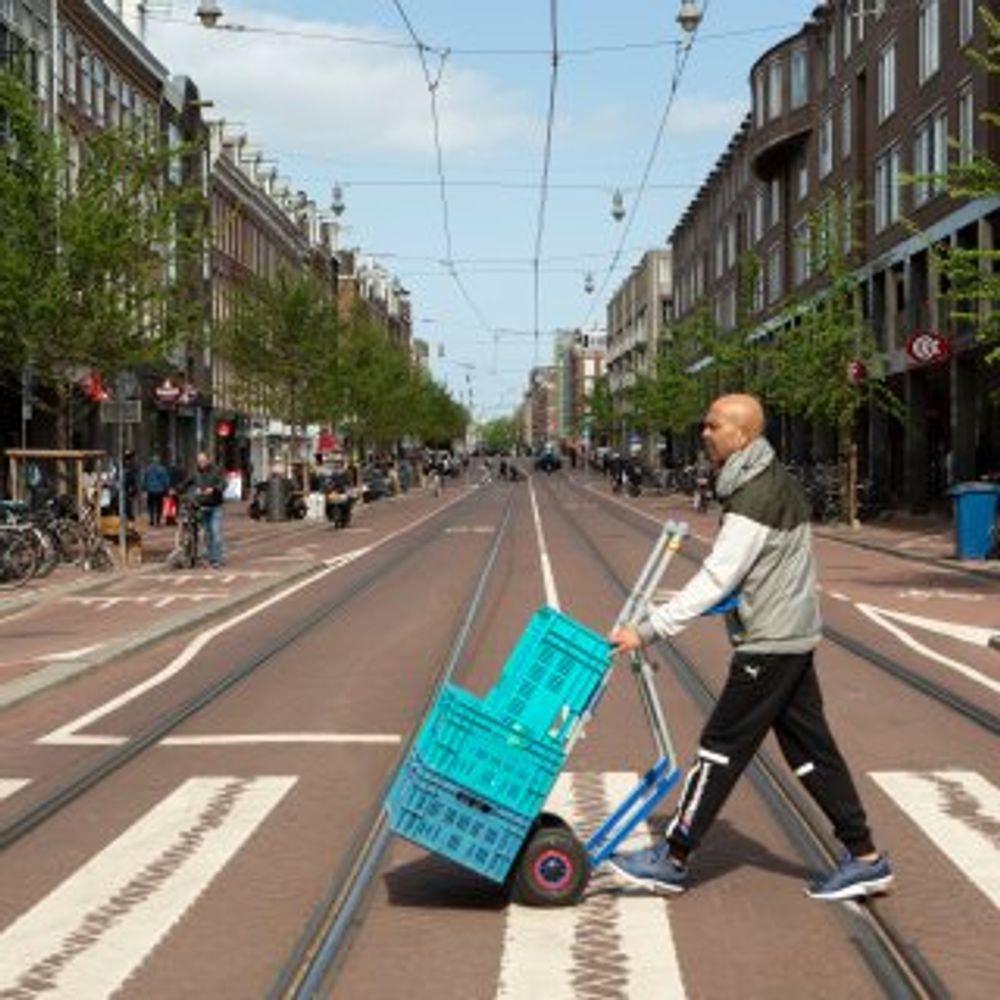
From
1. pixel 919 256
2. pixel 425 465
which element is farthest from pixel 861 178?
pixel 425 465

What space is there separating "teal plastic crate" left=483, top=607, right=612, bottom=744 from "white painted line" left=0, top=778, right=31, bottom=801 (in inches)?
134

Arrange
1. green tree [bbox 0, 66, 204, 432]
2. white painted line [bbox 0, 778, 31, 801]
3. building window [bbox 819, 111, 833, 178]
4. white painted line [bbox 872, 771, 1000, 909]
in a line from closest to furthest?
white painted line [bbox 872, 771, 1000, 909] → white painted line [bbox 0, 778, 31, 801] → green tree [bbox 0, 66, 204, 432] → building window [bbox 819, 111, 833, 178]

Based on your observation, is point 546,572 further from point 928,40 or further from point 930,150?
point 928,40

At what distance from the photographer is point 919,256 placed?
143 feet

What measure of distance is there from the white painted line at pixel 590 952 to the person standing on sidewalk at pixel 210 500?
62.4ft

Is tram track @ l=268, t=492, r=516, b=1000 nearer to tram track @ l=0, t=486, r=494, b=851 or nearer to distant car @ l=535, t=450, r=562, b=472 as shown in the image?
tram track @ l=0, t=486, r=494, b=851

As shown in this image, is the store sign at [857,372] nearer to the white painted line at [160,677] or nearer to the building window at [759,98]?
the white painted line at [160,677]

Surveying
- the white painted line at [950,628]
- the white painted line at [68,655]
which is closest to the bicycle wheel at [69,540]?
the white painted line at [68,655]

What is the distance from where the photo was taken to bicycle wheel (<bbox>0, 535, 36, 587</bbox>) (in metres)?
21.6

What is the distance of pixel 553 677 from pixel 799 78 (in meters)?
58.6

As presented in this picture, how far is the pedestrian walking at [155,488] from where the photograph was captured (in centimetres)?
4034

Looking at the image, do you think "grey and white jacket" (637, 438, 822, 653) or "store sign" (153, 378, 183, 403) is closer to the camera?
"grey and white jacket" (637, 438, 822, 653)

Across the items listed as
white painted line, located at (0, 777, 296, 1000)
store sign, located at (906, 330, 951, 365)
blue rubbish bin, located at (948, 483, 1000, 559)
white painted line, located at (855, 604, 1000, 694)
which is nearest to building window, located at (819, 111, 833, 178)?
store sign, located at (906, 330, 951, 365)

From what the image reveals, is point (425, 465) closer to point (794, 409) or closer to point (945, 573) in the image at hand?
point (794, 409)
